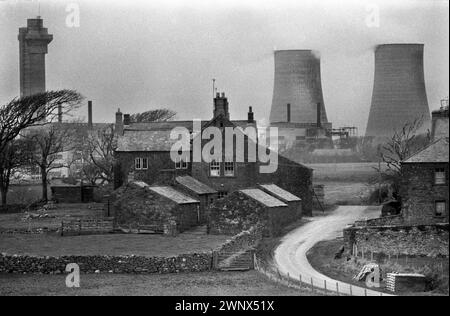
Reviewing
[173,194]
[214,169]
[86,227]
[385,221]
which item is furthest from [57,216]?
[385,221]

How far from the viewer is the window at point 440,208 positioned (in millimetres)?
48625

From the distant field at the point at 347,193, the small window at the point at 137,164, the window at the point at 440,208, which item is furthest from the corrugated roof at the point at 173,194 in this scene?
the distant field at the point at 347,193

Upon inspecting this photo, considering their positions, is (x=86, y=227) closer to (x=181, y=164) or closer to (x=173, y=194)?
(x=173, y=194)

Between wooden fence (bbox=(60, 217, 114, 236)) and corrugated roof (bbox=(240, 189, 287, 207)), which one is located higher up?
corrugated roof (bbox=(240, 189, 287, 207))

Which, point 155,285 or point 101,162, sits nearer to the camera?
point 155,285

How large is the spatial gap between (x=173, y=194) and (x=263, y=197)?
5.32 meters

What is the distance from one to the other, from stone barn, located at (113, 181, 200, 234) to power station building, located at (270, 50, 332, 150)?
5318 centimetres

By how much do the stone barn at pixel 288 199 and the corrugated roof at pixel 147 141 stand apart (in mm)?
10085

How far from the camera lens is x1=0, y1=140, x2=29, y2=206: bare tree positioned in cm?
7109

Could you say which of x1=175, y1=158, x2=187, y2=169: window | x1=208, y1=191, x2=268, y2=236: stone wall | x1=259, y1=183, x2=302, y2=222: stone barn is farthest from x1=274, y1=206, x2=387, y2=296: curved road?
x1=175, y1=158, x2=187, y2=169: window

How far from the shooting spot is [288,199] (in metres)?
56.2

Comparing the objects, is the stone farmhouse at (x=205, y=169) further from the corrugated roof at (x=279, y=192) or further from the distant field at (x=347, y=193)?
the distant field at (x=347, y=193)

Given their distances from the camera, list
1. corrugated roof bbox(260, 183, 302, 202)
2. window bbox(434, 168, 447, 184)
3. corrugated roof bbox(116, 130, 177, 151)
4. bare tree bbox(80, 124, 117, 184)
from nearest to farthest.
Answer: window bbox(434, 168, 447, 184), corrugated roof bbox(260, 183, 302, 202), corrugated roof bbox(116, 130, 177, 151), bare tree bbox(80, 124, 117, 184)

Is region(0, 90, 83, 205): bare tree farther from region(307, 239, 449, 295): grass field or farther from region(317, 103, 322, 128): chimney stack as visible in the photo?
region(317, 103, 322, 128): chimney stack
